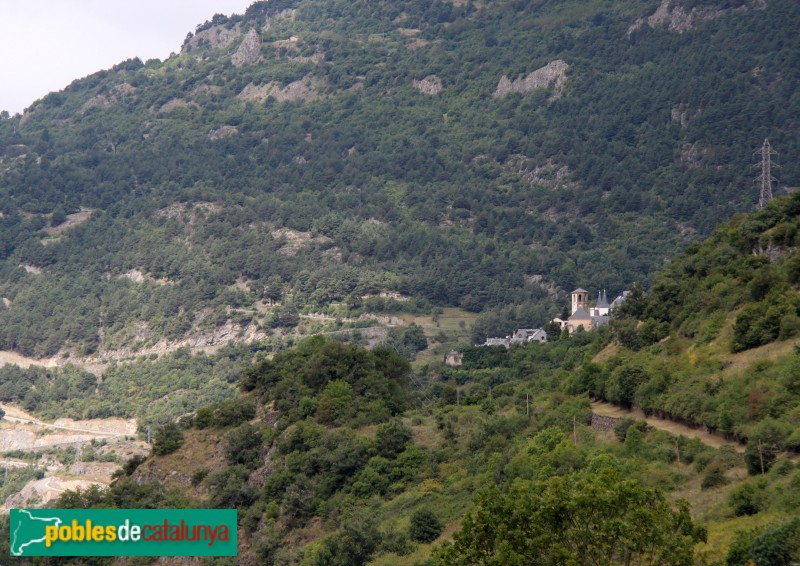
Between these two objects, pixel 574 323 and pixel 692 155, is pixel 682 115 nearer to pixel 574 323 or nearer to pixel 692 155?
pixel 692 155

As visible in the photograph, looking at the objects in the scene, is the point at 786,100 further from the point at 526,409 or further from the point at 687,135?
the point at 526,409

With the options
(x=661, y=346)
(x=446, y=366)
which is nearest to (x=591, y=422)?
(x=661, y=346)

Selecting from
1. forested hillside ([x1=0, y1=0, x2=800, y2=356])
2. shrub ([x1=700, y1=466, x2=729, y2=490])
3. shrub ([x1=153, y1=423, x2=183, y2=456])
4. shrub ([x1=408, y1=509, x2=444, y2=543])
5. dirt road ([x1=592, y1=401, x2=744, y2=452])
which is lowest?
shrub ([x1=700, y1=466, x2=729, y2=490])

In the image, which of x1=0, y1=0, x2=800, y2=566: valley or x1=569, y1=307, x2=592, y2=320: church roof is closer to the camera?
x1=0, y1=0, x2=800, y2=566: valley

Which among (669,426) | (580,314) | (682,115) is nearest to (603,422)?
(669,426)

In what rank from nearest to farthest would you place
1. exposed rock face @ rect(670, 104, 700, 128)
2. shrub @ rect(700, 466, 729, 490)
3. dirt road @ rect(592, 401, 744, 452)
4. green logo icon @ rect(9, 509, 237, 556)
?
green logo icon @ rect(9, 509, 237, 556), shrub @ rect(700, 466, 729, 490), dirt road @ rect(592, 401, 744, 452), exposed rock face @ rect(670, 104, 700, 128)

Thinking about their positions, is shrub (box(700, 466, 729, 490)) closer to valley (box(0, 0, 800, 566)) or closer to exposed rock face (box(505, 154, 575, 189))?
valley (box(0, 0, 800, 566))

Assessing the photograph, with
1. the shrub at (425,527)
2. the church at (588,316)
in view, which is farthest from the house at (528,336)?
the shrub at (425,527)

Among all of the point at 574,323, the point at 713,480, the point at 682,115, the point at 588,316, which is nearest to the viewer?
the point at 713,480

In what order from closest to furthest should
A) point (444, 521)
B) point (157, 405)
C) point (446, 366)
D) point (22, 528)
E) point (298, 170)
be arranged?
point (22, 528), point (444, 521), point (446, 366), point (157, 405), point (298, 170)

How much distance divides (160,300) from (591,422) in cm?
10821

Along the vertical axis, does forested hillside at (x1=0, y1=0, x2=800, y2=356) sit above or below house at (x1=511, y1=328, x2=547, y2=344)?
above

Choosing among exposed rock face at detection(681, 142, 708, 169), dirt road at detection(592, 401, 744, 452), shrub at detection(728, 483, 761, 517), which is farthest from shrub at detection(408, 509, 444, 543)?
exposed rock face at detection(681, 142, 708, 169)

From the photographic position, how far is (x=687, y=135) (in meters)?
178
